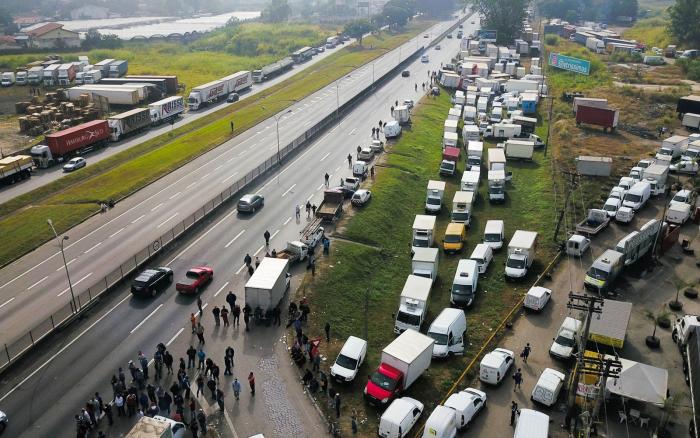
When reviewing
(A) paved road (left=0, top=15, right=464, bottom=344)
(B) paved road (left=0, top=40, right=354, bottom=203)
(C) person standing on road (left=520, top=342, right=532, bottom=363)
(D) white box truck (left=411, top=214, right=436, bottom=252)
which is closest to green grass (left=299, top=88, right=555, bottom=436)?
(D) white box truck (left=411, top=214, right=436, bottom=252)

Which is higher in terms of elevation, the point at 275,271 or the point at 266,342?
the point at 275,271

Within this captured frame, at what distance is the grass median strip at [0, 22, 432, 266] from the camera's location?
5484 cm

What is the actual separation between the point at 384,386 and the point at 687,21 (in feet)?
502

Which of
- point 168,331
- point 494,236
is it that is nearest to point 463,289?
point 494,236

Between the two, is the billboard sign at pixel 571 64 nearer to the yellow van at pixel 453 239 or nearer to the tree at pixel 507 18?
the tree at pixel 507 18

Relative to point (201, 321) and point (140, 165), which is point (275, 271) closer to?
point (201, 321)

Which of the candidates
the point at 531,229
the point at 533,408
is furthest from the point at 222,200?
the point at 533,408

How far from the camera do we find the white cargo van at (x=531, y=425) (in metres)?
29.7

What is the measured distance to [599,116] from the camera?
8869 centimetres

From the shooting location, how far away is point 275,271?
4219 centimetres

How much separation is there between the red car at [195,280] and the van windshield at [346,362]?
13806 millimetres

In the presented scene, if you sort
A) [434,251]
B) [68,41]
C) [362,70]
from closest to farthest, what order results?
[434,251] < [362,70] < [68,41]

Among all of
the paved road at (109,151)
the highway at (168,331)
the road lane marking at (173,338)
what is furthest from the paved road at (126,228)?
the paved road at (109,151)

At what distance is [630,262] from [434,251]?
16992 mm
